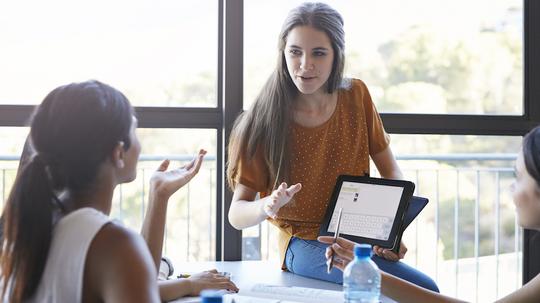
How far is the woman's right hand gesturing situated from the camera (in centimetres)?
230

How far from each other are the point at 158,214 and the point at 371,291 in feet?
1.86

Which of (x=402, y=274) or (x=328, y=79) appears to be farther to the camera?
(x=328, y=79)

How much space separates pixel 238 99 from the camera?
9.93 feet

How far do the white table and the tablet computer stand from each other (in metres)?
0.17

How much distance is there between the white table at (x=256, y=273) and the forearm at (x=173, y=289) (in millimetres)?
251

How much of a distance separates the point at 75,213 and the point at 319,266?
3.98 ft

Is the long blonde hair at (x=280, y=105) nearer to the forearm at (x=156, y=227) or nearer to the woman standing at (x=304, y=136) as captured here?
the woman standing at (x=304, y=136)

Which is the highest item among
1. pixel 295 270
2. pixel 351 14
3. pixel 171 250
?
pixel 351 14

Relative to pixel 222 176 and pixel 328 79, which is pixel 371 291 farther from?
pixel 222 176

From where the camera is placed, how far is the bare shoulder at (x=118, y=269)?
1.38 m

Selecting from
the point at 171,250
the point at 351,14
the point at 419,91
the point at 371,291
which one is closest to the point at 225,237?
the point at 351,14

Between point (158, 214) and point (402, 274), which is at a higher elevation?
point (158, 214)

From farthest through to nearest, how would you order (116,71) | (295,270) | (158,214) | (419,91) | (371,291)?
→ (419,91) → (116,71) → (295,270) → (158,214) → (371,291)

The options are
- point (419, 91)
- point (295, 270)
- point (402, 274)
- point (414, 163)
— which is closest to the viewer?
point (402, 274)
